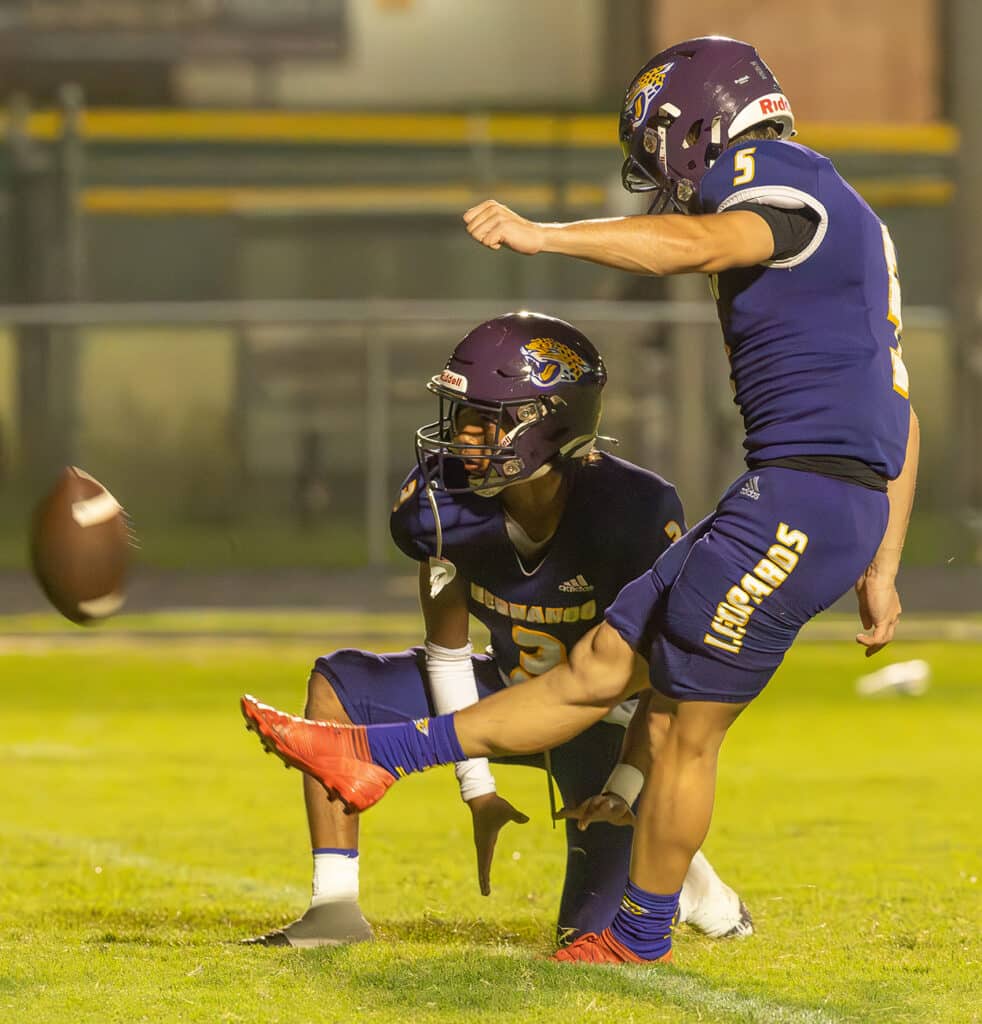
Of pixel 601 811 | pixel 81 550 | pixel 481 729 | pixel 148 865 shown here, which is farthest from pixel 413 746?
pixel 81 550

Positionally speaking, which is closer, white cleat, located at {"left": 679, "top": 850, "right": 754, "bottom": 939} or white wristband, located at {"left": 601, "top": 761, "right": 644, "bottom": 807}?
white wristband, located at {"left": 601, "top": 761, "right": 644, "bottom": 807}

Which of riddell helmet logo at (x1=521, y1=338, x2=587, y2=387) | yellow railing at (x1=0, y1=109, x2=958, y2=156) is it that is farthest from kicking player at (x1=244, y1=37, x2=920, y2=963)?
yellow railing at (x1=0, y1=109, x2=958, y2=156)

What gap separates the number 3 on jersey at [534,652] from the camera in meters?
4.66

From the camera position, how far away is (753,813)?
6.74m

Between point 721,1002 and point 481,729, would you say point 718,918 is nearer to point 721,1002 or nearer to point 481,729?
point 721,1002

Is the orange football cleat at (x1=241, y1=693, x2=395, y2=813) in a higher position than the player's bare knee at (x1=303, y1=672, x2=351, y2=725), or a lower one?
higher

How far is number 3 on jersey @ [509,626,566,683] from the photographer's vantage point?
4.66 metres

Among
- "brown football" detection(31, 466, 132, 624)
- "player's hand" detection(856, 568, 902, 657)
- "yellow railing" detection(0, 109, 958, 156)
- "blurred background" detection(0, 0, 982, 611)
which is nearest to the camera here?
"player's hand" detection(856, 568, 902, 657)

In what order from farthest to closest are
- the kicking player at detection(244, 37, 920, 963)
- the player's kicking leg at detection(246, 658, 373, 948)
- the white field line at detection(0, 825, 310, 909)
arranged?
the white field line at detection(0, 825, 310, 909) → the player's kicking leg at detection(246, 658, 373, 948) → the kicking player at detection(244, 37, 920, 963)

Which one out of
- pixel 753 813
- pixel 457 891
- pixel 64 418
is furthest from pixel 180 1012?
pixel 64 418

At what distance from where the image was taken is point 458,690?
4.63 meters

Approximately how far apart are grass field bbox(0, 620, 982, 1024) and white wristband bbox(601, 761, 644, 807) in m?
0.36

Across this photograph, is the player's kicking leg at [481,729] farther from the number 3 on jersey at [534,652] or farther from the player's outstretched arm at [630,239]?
the player's outstretched arm at [630,239]

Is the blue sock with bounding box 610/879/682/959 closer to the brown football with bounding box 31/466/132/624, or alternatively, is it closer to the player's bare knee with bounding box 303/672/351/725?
the player's bare knee with bounding box 303/672/351/725
